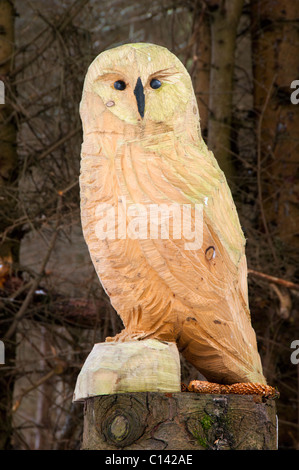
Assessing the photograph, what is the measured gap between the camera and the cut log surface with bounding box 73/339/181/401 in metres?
1.99

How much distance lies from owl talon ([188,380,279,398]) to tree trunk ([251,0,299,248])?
264 cm

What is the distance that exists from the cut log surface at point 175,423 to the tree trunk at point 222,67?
2902mm

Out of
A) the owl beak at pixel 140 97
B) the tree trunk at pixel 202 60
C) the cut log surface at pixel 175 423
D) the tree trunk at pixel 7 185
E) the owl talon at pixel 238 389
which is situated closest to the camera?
the cut log surface at pixel 175 423

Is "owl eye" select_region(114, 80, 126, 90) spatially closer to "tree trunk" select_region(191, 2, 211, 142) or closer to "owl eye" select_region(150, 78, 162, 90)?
"owl eye" select_region(150, 78, 162, 90)

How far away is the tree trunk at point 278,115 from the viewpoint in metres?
4.79

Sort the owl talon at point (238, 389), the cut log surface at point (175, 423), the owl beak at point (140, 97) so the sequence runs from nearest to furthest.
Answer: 1. the cut log surface at point (175, 423)
2. the owl talon at point (238, 389)
3. the owl beak at point (140, 97)

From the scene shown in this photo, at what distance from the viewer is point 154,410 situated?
1.95m

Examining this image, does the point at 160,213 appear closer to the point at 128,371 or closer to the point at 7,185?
the point at 128,371

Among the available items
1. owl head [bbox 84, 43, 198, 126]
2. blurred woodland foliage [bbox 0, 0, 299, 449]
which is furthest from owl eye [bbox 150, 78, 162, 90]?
blurred woodland foliage [bbox 0, 0, 299, 449]

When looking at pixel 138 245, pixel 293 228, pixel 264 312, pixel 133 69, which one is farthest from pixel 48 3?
pixel 138 245

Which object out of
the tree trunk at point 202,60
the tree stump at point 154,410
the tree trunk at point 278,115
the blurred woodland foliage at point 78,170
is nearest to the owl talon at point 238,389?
the tree stump at point 154,410

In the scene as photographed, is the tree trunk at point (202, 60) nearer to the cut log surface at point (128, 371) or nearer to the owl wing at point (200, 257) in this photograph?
the owl wing at point (200, 257)

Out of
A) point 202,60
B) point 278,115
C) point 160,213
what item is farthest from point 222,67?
point 160,213
